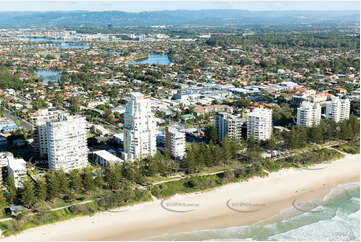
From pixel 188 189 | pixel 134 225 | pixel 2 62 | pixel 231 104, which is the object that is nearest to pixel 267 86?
pixel 231 104

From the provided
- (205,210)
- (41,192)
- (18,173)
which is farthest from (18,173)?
(205,210)

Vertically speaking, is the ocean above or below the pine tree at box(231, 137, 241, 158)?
below

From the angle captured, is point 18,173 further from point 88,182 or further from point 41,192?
point 88,182

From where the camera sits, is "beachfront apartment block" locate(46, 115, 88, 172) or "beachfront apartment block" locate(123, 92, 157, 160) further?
"beachfront apartment block" locate(123, 92, 157, 160)

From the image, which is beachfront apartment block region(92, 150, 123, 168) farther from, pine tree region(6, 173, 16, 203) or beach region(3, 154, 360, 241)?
pine tree region(6, 173, 16, 203)

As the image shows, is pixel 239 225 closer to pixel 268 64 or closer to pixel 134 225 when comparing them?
pixel 134 225

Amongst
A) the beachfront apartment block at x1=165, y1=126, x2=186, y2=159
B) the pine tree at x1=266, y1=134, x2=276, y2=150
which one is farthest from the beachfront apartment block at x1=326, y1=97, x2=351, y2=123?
the beachfront apartment block at x1=165, y1=126, x2=186, y2=159

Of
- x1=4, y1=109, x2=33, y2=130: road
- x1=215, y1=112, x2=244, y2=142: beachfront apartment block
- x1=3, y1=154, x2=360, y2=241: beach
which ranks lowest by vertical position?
x1=3, y1=154, x2=360, y2=241: beach
